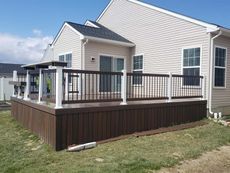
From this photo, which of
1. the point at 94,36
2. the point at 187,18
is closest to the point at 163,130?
the point at 187,18

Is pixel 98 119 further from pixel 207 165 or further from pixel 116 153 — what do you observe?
pixel 207 165

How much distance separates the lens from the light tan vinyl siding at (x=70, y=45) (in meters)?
12.5

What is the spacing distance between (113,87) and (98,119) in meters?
1.56

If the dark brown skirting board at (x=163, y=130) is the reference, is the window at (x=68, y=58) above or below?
above

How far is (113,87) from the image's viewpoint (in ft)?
27.5

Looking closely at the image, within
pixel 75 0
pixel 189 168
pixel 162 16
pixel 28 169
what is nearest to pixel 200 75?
pixel 162 16

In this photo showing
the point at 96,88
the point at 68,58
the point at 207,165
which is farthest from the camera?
the point at 68,58

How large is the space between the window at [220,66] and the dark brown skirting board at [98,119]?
1587mm

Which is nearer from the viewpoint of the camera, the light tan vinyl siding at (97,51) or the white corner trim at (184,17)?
the white corner trim at (184,17)

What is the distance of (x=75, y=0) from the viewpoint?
14875mm

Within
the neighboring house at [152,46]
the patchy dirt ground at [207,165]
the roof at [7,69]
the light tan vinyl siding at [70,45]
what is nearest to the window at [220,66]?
the neighboring house at [152,46]

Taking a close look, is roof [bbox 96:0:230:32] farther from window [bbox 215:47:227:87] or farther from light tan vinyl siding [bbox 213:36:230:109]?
window [bbox 215:47:227:87]

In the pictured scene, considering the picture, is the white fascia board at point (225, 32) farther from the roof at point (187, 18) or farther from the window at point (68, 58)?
the window at point (68, 58)

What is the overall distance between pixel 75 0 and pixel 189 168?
1208 centimetres
